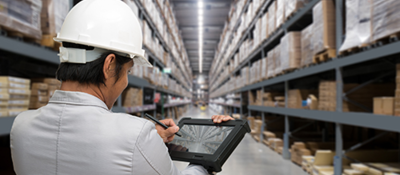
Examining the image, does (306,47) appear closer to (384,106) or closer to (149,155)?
(384,106)

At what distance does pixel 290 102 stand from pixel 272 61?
1.08 m

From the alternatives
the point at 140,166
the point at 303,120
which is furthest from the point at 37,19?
the point at 303,120

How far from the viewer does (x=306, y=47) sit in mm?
3918

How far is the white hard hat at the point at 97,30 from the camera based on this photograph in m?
0.96

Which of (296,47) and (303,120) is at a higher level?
(296,47)

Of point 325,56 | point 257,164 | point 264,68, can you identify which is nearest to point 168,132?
point 325,56

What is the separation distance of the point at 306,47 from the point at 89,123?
150 inches

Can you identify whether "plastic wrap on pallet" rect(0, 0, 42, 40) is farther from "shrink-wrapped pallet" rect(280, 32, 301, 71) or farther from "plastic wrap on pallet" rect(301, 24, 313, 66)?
"shrink-wrapped pallet" rect(280, 32, 301, 71)

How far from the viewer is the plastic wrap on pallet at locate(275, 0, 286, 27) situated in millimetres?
4699

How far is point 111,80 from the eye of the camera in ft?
3.28

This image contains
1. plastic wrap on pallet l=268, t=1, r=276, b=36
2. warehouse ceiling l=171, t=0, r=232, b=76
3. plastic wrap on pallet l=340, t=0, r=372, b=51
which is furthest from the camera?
warehouse ceiling l=171, t=0, r=232, b=76

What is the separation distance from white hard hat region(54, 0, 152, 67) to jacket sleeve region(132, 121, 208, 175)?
39cm

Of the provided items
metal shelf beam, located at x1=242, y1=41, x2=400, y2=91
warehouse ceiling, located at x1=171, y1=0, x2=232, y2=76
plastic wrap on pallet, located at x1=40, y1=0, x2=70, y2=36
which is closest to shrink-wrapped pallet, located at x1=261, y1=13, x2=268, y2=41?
metal shelf beam, located at x1=242, y1=41, x2=400, y2=91

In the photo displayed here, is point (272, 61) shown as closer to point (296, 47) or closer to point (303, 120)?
point (296, 47)
